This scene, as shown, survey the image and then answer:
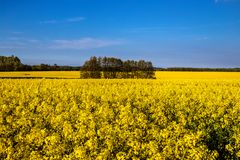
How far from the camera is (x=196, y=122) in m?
16.8

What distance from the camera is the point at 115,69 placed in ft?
262

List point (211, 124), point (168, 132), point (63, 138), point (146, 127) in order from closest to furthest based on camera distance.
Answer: point (168, 132)
point (63, 138)
point (146, 127)
point (211, 124)

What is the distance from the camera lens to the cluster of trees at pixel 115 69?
77.0 metres

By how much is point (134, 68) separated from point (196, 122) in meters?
64.5

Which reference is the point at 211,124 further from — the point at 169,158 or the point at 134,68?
the point at 134,68

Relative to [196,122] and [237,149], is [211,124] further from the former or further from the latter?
[237,149]

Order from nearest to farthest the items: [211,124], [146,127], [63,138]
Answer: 1. [63,138]
2. [146,127]
3. [211,124]

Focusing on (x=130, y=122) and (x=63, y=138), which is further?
(x=130, y=122)

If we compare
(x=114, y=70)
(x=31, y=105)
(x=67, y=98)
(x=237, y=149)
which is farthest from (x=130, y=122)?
(x=114, y=70)

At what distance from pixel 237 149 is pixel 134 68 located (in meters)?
69.9

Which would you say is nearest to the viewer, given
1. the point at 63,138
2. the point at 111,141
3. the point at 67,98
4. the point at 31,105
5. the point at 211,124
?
the point at 111,141

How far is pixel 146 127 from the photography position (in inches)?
531

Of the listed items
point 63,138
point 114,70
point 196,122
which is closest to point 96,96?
point 196,122

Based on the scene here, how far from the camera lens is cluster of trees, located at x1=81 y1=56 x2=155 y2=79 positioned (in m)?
77.0
